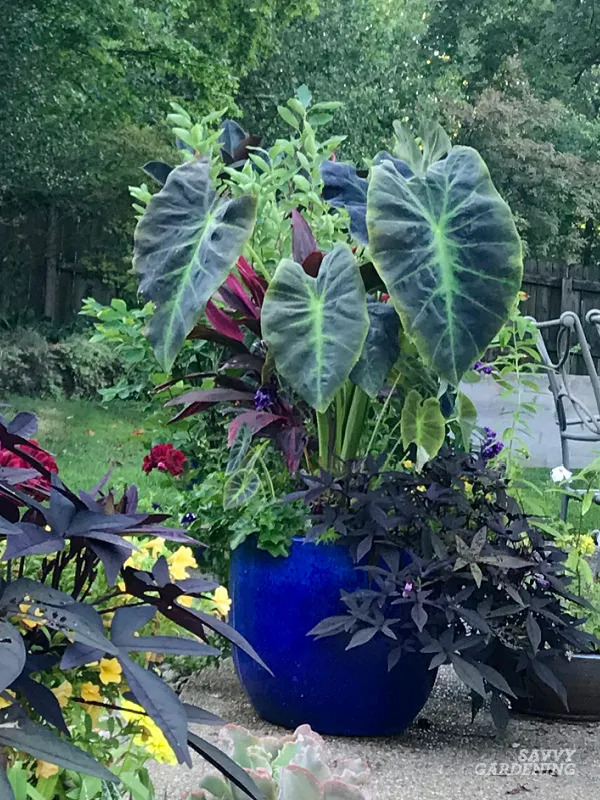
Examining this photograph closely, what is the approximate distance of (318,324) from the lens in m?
1.84

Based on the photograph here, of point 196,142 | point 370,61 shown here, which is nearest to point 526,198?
point 370,61

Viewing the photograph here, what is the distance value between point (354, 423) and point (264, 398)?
0.71 ft

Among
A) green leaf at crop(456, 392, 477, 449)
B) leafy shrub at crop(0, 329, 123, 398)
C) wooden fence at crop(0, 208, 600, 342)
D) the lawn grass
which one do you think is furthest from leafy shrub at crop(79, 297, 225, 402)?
wooden fence at crop(0, 208, 600, 342)

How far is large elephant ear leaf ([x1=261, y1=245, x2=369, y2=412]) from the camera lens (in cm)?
178

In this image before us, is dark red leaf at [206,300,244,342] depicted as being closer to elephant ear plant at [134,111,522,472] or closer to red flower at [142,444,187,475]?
elephant ear plant at [134,111,522,472]

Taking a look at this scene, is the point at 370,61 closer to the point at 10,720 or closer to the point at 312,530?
the point at 312,530

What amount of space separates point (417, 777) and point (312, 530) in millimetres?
535

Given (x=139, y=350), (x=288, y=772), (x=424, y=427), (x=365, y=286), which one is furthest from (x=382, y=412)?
(x=288, y=772)

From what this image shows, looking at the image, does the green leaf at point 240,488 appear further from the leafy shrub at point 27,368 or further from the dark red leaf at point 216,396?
the leafy shrub at point 27,368

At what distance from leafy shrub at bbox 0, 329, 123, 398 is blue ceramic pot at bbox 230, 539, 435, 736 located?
5836mm

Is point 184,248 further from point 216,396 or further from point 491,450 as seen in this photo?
point 491,450

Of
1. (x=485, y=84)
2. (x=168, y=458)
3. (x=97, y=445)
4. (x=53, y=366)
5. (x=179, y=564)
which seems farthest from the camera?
(x=485, y=84)

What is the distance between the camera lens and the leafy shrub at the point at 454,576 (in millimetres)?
1858

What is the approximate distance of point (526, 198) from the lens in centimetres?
1270
